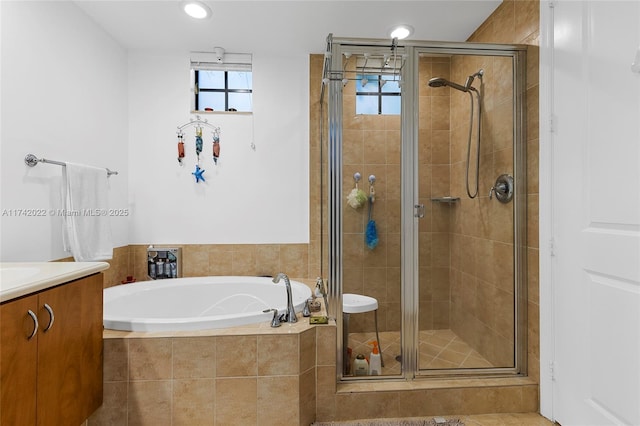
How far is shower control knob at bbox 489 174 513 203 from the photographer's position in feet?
5.87

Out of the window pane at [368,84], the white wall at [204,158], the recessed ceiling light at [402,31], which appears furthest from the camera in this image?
the white wall at [204,158]

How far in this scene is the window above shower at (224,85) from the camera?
8.75 feet

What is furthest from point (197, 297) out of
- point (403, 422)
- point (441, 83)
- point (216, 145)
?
point (441, 83)

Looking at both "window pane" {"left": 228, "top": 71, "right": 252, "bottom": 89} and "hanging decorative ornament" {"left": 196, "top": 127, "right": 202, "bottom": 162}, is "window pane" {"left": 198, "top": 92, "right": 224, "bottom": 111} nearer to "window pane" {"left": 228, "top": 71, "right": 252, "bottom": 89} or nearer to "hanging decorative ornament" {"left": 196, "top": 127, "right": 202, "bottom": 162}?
"window pane" {"left": 228, "top": 71, "right": 252, "bottom": 89}

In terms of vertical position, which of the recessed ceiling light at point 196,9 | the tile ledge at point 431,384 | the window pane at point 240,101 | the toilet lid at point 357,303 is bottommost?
the tile ledge at point 431,384

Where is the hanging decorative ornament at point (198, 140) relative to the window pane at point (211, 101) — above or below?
below

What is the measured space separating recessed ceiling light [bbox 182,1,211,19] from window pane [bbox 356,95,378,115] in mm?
1195

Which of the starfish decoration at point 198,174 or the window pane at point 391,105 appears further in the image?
the starfish decoration at point 198,174

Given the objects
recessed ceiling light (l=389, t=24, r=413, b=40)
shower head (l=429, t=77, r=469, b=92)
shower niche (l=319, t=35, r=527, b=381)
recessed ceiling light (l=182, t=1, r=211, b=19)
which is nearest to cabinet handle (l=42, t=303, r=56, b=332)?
shower niche (l=319, t=35, r=527, b=381)

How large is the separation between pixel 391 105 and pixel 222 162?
4.98 feet

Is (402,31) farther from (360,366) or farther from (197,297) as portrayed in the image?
(197,297)

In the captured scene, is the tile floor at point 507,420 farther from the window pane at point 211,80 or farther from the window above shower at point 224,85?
the window pane at point 211,80

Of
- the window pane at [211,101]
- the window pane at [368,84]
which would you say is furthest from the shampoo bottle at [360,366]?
the window pane at [211,101]

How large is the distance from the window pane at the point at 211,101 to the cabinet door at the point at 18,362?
204 cm
